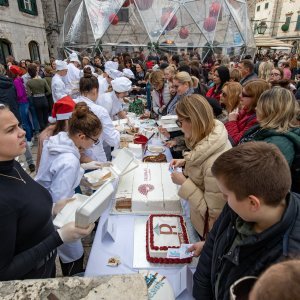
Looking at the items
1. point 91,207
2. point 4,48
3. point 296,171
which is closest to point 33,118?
point 91,207

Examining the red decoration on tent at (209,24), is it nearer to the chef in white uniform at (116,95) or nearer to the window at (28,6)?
the chef in white uniform at (116,95)

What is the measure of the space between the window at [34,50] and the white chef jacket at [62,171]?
16856mm

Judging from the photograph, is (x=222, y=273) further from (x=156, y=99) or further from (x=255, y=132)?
(x=156, y=99)

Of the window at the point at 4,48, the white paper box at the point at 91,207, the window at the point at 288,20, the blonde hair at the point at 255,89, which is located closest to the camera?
the white paper box at the point at 91,207

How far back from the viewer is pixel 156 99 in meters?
4.86

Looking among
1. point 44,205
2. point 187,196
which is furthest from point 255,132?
point 44,205

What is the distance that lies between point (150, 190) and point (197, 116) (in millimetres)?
→ 744

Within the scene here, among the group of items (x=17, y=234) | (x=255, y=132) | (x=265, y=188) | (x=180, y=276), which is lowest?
(x=180, y=276)

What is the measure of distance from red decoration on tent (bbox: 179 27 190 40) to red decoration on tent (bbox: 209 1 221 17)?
4.69 feet

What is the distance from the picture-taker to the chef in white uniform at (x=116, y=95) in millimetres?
4137

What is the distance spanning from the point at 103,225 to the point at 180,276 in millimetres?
659

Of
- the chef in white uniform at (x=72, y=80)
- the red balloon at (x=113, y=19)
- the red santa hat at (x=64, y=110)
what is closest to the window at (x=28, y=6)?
the red balloon at (x=113, y=19)

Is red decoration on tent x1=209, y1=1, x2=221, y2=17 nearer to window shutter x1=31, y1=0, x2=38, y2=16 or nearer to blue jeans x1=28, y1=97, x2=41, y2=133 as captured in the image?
blue jeans x1=28, y1=97, x2=41, y2=133

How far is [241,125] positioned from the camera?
9.04 feet
